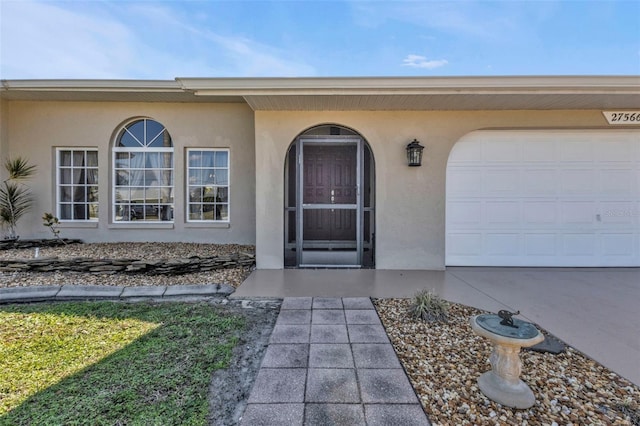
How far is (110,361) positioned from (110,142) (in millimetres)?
5770

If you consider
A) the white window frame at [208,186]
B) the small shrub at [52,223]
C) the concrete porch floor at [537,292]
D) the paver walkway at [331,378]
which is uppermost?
the white window frame at [208,186]

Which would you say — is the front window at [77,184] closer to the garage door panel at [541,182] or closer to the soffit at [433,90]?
the soffit at [433,90]

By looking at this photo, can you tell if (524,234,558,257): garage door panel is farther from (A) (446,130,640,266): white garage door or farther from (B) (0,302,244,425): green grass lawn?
(B) (0,302,244,425): green grass lawn

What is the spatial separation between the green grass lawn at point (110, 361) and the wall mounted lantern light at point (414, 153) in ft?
12.9

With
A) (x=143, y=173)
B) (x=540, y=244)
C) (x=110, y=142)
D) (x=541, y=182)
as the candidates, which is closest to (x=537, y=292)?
(x=540, y=244)

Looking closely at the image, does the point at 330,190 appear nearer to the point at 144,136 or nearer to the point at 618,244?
the point at 144,136

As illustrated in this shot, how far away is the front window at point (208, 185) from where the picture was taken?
21.8ft

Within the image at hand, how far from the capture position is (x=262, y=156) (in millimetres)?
5324

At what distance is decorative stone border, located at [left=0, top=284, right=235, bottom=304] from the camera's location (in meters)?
3.98

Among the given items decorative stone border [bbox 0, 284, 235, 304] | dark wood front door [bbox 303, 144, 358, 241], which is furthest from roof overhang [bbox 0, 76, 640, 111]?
decorative stone border [bbox 0, 284, 235, 304]

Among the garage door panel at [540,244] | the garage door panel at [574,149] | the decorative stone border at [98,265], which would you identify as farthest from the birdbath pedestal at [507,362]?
the garage door panel at [574,149]

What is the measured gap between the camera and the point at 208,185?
22.0ft

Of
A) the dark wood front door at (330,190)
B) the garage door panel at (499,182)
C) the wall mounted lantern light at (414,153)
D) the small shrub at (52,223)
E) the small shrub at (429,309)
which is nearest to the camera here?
the small shrub at (429,309)

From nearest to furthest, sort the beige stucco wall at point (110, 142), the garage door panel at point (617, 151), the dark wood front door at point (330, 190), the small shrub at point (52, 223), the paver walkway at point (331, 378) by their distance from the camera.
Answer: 1. the paver walkway at point (331, 378)
2. the garage door panel at point (617, 151)
3. the dark wood front door at point (330, 190)
4. the small shrub at point (52, 223)
5. the beige stucco wall at point (110, 142)
